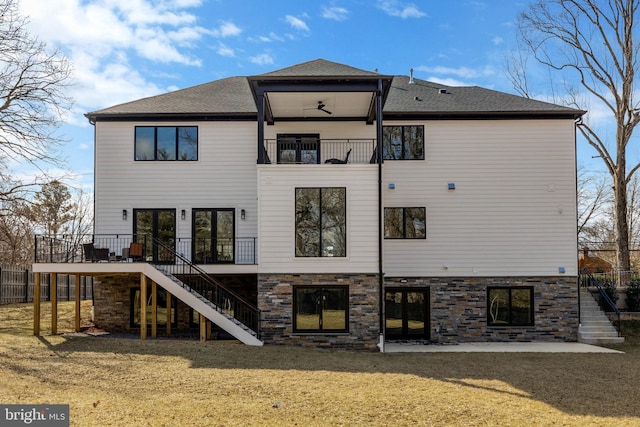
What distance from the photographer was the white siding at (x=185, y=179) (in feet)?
57.1

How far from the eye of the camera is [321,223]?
593 inches

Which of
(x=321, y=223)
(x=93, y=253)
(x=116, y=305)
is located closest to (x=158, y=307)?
(x=116, y=305)

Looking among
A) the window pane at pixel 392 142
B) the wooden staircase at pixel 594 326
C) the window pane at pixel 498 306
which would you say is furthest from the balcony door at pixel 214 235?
the wooden staircase at pixel 594 326

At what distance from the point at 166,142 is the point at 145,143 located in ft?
2.15

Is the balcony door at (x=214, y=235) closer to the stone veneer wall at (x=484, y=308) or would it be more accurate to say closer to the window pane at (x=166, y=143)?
the window pane at (x=166, y=143)

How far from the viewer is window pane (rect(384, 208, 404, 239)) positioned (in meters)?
17.5

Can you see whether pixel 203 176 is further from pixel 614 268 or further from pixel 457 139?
pixel 614 268

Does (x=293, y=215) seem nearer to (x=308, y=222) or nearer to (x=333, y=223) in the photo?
(x=308, y=222)

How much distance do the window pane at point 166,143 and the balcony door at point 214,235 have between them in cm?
193

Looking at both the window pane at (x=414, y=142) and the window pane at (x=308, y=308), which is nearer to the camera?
the window pane at (x=308, y=308)

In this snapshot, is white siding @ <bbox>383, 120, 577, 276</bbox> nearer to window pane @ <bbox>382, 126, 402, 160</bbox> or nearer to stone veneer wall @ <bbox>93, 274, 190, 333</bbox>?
window pane @ <bbox>382, 126, 402, 160</bbox>

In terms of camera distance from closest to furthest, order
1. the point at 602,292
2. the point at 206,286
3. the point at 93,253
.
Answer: the point at 93,253, the point at 206,286, the point at 602,292

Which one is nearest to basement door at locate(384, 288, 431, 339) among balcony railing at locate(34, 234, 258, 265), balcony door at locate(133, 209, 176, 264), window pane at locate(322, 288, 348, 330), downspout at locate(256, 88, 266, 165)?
window pane at locate(322, 288, 348, 330)

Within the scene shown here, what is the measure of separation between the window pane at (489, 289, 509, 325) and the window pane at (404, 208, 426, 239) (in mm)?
2826
